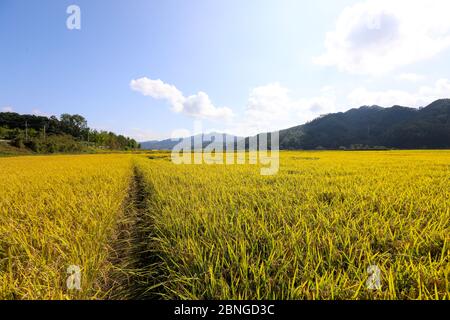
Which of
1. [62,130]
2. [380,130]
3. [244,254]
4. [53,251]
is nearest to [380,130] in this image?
[380,130]

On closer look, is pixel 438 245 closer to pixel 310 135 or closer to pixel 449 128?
pixel 449 128

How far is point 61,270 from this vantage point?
181cm

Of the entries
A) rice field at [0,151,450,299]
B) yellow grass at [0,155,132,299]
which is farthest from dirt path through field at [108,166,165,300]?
yellow grass at [0,155,132,299]

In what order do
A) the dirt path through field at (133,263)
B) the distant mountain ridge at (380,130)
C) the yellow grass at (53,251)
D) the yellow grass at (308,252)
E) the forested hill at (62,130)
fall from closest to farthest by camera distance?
the yellow grass at (308,252)
the yellow grass at (53,251)
the dirt path through field at (133,263)
the forested hill at (62,130)
the distant mountain ridge at (380,130)

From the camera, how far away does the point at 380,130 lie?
10044 cm

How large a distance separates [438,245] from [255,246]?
5.30ft

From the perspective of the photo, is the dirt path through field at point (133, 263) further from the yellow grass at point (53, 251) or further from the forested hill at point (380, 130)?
the forested hill at point (380, 130)

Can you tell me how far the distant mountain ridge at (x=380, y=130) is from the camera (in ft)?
251

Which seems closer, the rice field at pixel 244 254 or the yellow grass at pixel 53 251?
the rice field at pixel 244 254

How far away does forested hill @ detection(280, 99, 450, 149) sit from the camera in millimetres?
76688

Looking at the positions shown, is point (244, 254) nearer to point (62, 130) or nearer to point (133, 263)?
A: point (133, 263)

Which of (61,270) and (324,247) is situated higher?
(324,247)

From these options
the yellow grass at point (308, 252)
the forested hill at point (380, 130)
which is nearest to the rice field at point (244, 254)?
the yellow grass at point (308, 252)
